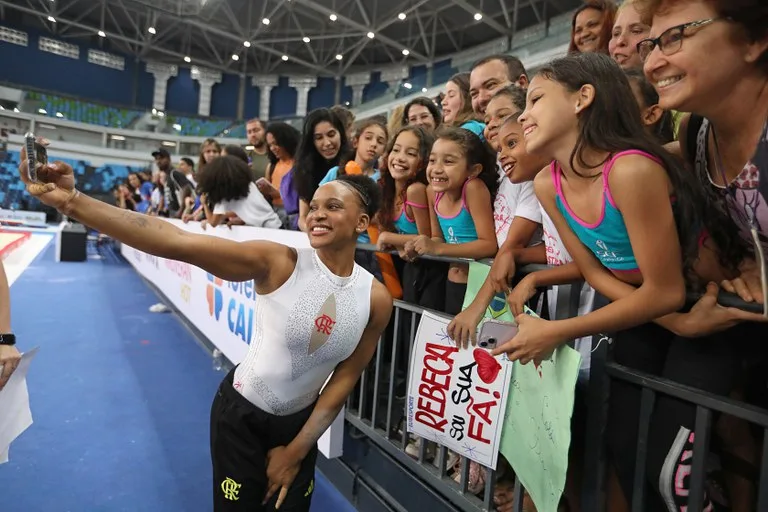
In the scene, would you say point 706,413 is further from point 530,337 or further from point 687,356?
point 530,337

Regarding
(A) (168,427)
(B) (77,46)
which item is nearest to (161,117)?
(B) (77,46)

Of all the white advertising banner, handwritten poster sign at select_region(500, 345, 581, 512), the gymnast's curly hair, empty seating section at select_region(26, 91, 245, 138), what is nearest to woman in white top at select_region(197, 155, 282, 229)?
the gymnast's curly hair

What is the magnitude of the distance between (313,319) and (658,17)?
1.19 meters

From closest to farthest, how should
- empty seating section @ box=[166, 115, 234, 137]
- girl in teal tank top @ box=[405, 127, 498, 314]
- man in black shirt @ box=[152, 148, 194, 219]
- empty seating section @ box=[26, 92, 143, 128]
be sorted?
1. girl in teal tank top @ box=[405, 127, 498, 314]
2. man in black shirt @ box=[152, 148, 194, 219]
3. empty seating section @ box=[26, 92, 143, 128]
4. empty seating section @ box=[166, 115, 234, 137]

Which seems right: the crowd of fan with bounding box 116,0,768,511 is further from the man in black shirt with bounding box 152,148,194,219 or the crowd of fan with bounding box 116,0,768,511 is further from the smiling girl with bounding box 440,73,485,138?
the man in black shirt with bounding box 152,148,194,219

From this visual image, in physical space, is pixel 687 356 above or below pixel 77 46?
below

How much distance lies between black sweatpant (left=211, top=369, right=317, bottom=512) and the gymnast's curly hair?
2.42 m

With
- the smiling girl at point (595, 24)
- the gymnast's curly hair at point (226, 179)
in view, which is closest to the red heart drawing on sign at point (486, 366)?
the smiling girl at point (595, 24)

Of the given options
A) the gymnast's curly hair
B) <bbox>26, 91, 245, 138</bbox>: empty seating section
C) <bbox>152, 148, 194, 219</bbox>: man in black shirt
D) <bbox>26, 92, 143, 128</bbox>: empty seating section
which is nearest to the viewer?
the gymnast's curly hair

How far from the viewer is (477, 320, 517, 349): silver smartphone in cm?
126

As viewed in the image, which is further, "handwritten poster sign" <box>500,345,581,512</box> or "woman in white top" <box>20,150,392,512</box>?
"woman in white top" <box>20,150,392,512</box>

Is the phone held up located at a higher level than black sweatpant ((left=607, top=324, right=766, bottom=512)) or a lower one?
higher

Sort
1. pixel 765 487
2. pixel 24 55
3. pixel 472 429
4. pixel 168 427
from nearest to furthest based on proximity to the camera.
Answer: pixel 765 487 < pixel 472 429 < pixel 168 427 < pixel 24 55

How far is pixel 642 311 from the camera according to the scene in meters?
1.05
